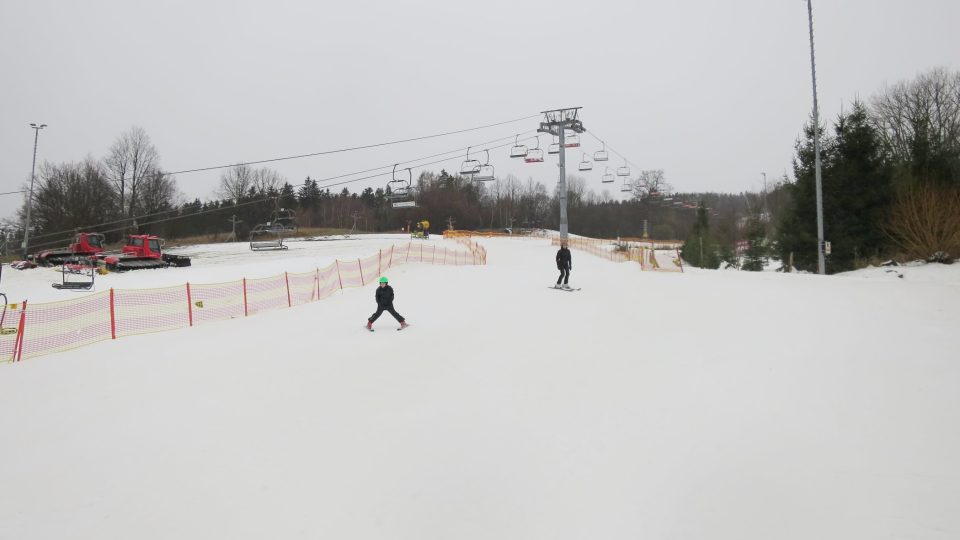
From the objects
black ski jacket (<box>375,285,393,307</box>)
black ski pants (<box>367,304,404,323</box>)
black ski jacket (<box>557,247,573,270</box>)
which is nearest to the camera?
black ski pants (<box>367,304,404,323</box>)

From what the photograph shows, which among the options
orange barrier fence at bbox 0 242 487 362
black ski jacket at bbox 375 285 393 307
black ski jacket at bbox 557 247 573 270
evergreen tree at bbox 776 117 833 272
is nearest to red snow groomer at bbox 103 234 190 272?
orange barrier fence at bbox 0 242 487 362

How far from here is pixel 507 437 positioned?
5.97m

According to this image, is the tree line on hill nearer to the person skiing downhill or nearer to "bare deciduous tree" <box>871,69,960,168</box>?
"bare deciduous tree" <box>871,69,960,168</box>

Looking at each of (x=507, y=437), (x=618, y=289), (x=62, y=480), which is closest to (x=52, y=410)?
(x=62, y=480)

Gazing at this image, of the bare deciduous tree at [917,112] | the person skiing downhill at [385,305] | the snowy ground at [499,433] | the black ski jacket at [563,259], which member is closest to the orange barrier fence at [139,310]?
the snowy ground at [499,433]

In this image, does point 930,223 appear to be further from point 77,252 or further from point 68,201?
point 68,201

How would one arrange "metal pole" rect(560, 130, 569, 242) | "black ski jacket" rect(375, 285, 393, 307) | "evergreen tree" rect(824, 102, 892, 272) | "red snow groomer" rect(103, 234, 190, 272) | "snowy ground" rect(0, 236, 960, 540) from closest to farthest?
1. "snowy ground" rect(0, 236, 960, 540)
2. "black ski jacket" rect(375, 285, 393, 307)
3. "evergreen tree" rect(824, 102, 892, 272)
4. "red snow groomer" rect(103, 234, 190, 272)
5. "metal pole" rect(560, 130, 569, 242)

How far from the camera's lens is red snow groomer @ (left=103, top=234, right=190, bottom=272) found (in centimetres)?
2865

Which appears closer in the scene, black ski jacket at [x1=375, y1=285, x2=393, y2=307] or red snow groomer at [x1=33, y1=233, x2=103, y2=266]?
black ski jacket at [x1=375, y1=285, x2=393, y2=307]

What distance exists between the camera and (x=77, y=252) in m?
30.8

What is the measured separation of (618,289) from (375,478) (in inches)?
580

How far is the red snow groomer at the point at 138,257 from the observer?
2865 cm

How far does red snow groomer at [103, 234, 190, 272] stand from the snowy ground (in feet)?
71.3

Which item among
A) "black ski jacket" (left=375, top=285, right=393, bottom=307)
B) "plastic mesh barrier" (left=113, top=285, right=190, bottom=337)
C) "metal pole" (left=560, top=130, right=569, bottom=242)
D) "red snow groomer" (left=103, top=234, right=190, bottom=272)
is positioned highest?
"metal pole" (left=560, top=130, right=569, bottom=242)
